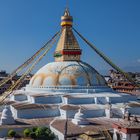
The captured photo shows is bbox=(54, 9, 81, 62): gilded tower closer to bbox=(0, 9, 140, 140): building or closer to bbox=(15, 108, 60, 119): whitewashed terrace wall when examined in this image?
bbox=(0, 9, 140, 140): building

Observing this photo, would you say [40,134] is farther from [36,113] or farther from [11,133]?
[36,113]

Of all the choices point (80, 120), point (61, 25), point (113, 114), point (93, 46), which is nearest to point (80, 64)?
point (93, 46)

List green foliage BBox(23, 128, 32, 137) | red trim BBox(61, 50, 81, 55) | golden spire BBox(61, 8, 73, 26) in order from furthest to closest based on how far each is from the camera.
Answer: golden spire BBox(61, 8, 73, 26)
red trim BBox(61, 50, 81, 55)
green foliage BBox(23, 128, 32, 137)

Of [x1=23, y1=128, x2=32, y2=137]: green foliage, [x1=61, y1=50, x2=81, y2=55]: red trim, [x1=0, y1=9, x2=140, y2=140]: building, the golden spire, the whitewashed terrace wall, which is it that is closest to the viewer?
[x1=23, y1=128, x2=32, y2=137]: green foliage

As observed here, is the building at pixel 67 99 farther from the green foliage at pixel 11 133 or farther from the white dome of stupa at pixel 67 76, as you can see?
the green foliage at pixel 11 133

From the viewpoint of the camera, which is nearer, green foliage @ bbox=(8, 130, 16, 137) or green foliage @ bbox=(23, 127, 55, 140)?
green foliage @ bbox=(23, 127, 55, 140)

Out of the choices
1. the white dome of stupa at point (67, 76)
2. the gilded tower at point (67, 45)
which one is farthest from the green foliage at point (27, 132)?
the gilded tower at point (67, 45)

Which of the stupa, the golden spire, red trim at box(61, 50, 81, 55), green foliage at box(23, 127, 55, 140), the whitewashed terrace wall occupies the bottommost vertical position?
green foliage at box(23, 127, 55, 140)

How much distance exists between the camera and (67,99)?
2014 centimetres

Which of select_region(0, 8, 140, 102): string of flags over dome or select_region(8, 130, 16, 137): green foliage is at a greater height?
select_region(0, 8, 140, 102): string of flags over dome

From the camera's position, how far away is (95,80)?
76.9 ft

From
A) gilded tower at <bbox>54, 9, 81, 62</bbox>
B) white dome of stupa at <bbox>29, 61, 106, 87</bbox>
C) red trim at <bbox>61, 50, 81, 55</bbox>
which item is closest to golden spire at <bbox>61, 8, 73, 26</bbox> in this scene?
gilded tower at <bbox>54, 9, 81, 62</bbox>

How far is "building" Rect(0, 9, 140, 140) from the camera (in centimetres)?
1669

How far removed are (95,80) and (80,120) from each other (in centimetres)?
725
